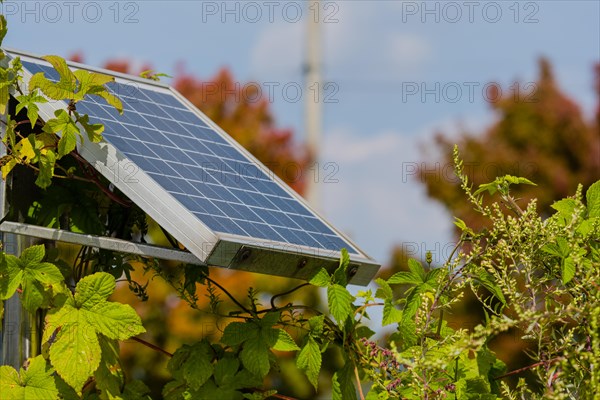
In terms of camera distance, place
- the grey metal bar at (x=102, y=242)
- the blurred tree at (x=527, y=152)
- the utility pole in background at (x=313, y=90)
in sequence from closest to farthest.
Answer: the grey metal bar at (x=102, y=242) → the blurred tree at (x=527, y=152) → the utility pole in background at (x=313, y=90)

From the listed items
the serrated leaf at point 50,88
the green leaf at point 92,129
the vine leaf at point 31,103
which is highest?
the serrated leaf at point 50,88

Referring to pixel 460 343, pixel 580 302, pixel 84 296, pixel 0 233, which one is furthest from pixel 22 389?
pixel 580 302

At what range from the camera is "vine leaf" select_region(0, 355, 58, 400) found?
3.46 meters

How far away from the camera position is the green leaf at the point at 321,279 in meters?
3.60

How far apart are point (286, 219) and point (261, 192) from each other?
246 mm

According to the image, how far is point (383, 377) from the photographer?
3.52 meters

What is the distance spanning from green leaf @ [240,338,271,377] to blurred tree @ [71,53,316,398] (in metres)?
8.16

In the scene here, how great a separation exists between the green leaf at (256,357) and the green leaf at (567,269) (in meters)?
1.02

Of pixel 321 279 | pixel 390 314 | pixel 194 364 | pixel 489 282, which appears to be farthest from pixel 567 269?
pixel 194 364

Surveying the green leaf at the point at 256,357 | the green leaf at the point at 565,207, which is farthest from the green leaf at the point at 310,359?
the green leaf at the point at 565,207

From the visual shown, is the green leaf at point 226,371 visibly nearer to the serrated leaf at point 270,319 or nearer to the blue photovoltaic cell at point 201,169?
the serrated leaf at point 270,319

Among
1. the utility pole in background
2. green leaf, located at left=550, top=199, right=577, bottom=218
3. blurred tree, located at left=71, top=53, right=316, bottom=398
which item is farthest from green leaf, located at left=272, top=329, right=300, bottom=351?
the utility pole in background

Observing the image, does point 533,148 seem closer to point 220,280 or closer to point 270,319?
point 220,280

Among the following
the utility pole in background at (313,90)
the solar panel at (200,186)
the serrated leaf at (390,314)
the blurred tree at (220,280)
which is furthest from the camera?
the utility pole in background at (313,90)
